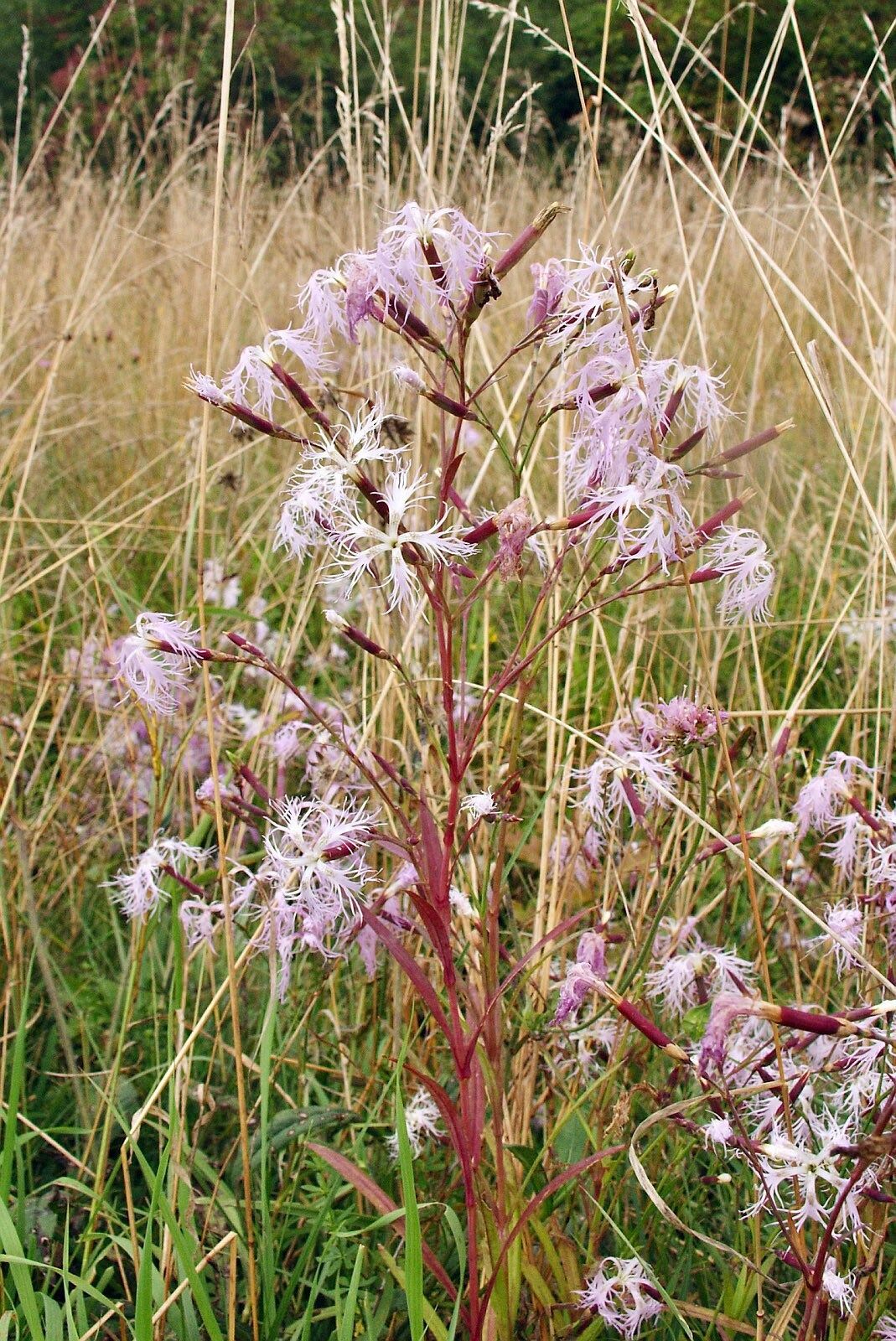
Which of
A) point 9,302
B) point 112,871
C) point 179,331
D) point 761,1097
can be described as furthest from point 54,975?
point 179,331

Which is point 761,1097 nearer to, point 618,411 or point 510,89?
point 618,411

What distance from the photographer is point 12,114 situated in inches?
498

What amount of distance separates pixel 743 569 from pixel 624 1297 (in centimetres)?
66

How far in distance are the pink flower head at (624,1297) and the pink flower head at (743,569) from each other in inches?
23.1

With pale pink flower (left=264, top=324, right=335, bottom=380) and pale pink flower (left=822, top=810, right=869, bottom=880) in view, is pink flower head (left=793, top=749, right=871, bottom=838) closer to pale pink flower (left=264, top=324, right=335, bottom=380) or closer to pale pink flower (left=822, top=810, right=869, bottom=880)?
pale pink flower (left=822, top=810, right=869, bottom=880)

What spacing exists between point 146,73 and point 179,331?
6338 millimetres

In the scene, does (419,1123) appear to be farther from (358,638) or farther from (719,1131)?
(358,638)

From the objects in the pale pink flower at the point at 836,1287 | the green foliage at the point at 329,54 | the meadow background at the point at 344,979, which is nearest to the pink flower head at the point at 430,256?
the meadow background at the point at 344,979

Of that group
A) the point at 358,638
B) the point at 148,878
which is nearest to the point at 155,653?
the point at 358,638

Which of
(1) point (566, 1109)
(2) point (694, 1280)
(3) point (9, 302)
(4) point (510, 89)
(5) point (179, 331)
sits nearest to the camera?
(1) point (566, 1109)

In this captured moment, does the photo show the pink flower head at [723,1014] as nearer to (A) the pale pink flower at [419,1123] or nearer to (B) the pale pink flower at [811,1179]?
(B) the pale pink flower at [811,1179]

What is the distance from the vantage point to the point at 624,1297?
3.53 ft

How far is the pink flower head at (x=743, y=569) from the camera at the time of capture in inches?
39.6

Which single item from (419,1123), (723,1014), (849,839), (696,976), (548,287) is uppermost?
(548,287)
